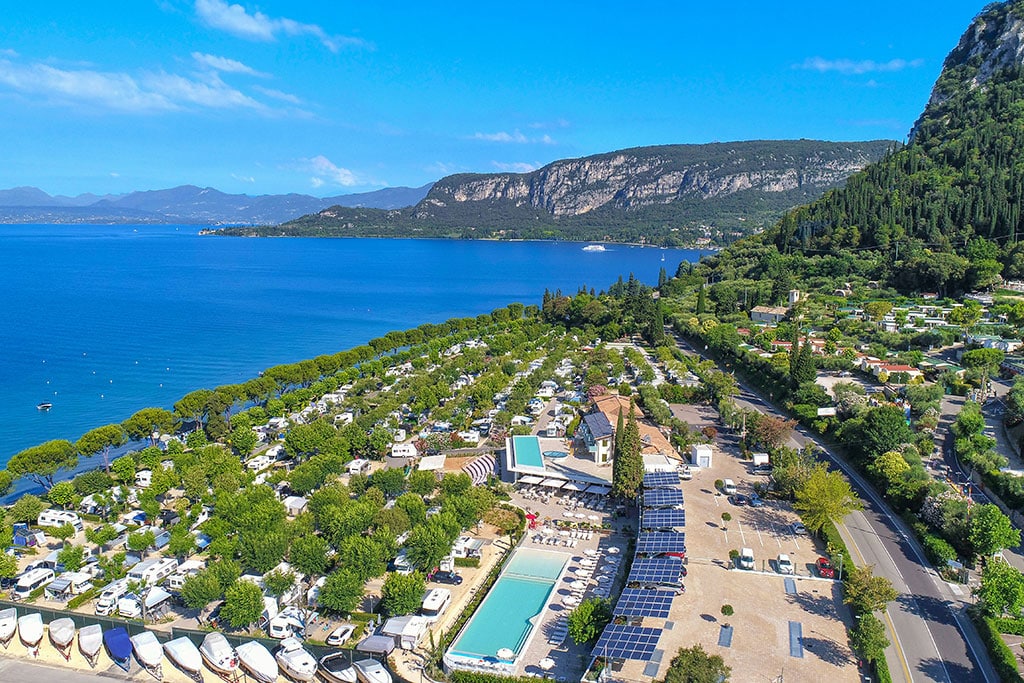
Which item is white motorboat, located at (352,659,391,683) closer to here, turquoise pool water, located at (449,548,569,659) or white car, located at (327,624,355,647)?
white car, located at (327,624,355,647)

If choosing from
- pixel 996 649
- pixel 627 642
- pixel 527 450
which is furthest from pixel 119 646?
pixel 996 649

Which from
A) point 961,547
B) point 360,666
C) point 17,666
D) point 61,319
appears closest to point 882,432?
point 961,547

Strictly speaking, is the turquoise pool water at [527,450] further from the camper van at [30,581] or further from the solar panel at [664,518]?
the camper van at [30,581]

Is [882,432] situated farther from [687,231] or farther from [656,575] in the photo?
[687,231]

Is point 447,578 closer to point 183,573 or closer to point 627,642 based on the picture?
point 627,642

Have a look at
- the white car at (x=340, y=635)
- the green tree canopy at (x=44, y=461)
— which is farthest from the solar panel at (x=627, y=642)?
the green tree canopy at (x=44, y=461)

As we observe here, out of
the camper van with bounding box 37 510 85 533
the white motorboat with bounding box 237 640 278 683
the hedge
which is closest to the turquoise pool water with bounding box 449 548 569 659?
the white motorboat with bounding box 237 640 278 683
